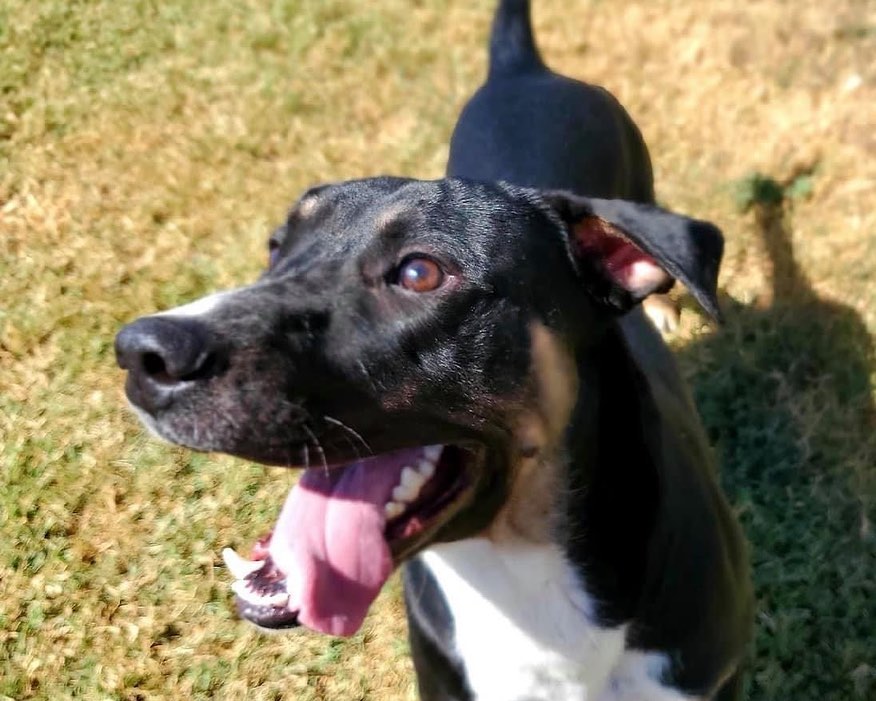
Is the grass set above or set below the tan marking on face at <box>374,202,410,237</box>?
below

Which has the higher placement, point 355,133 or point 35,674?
point 355,133

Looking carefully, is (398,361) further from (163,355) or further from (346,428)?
(163,355)

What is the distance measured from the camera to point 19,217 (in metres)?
5.25

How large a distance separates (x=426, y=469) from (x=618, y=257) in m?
0.73

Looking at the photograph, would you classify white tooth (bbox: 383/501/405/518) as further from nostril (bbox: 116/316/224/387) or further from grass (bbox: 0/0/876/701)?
grass (bbox: 0/0/876/701)

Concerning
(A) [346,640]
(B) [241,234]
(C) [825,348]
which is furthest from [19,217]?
(C) [825,348]

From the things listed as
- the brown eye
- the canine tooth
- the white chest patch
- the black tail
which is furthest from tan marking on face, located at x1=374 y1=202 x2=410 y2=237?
the black tail

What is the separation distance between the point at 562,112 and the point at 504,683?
2264 millimetres

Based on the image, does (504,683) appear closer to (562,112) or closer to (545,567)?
(545,567)

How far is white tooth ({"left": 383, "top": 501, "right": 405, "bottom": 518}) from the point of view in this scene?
7.41 ft

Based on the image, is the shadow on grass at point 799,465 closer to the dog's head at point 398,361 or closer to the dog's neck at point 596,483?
the dog's neck at point 596,483

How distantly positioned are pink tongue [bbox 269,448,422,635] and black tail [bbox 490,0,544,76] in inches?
100

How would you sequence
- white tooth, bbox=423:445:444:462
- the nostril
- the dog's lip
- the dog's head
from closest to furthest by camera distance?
the nostril
the dog's head
the dog's lip
white tooth, bbox=423:445:444:462

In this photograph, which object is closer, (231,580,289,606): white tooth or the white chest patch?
(231,580,289,606): white tooth
